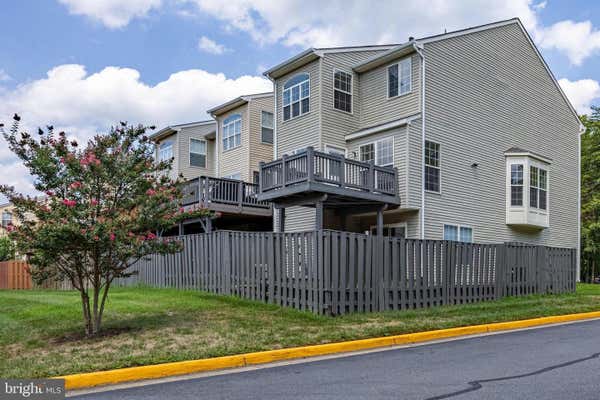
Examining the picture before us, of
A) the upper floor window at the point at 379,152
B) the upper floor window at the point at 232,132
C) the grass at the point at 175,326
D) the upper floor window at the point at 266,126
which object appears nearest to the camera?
the grass at the point at 175,326

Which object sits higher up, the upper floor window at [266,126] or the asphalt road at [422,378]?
the upper floor window at [266,126]

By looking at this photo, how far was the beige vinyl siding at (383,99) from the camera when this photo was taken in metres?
21.0

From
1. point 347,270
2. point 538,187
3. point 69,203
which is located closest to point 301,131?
point 538,187

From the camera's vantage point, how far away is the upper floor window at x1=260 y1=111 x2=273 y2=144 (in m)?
27.9

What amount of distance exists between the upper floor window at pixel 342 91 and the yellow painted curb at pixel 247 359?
1255 cm

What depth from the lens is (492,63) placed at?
24.1 m

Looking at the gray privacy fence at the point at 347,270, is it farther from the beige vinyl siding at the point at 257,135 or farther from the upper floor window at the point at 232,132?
the upper floor window at the point at 232,132

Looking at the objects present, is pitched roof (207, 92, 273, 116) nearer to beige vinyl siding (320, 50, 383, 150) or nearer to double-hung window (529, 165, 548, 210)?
beige vinyl siding (320, 50, 383, 150)

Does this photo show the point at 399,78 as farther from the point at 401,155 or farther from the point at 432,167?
the point at 432,167

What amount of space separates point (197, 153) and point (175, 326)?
2219 cm

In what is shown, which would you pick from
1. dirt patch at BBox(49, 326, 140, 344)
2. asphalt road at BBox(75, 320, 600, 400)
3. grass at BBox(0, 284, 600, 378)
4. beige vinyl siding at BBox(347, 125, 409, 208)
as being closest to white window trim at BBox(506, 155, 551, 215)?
beige vinyl siding at BBox(347, 125, 409, 208)

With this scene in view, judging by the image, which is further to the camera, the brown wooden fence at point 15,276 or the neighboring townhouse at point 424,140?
the brown wooden fence at point 15,276

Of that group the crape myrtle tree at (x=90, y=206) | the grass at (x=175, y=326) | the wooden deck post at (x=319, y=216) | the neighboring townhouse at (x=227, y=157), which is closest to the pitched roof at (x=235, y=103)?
the neighboring townhouse at (x=227, y=157)

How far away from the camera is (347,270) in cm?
1317
